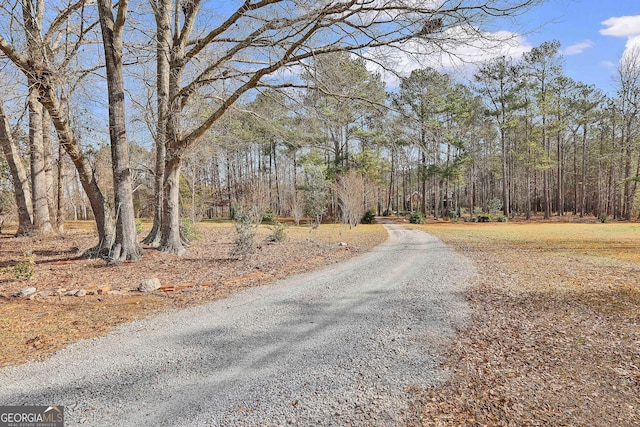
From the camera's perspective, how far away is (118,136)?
721 centimetres

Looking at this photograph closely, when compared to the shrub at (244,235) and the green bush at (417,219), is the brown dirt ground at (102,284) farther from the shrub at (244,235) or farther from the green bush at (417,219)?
the green bush at (417,219)

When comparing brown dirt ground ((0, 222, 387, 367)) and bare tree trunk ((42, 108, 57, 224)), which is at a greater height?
bare tree trunk ((42, 108, 57, 224))

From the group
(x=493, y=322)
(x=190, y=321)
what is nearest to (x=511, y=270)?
(x=493, y=322)

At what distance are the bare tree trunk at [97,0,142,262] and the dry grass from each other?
23.6 ft

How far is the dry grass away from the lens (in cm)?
219

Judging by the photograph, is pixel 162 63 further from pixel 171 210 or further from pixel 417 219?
A: pixel 417 219

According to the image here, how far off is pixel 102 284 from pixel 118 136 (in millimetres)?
3588

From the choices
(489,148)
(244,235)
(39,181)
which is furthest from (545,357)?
(489,148)

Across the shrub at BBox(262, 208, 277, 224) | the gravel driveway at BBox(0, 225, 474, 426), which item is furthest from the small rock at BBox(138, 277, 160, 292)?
the shrub at BBox(262, 208, 277, 224)

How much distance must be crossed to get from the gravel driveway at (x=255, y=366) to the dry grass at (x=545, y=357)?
0.28m

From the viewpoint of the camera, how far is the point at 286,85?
7520 mm

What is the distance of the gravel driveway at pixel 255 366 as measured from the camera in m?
2.19

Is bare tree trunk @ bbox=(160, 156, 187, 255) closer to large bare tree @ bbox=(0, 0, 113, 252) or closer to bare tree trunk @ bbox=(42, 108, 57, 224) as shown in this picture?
large bare tree @ bbox=(0, 0, 113, 252)

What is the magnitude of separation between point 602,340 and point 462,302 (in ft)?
5.35
